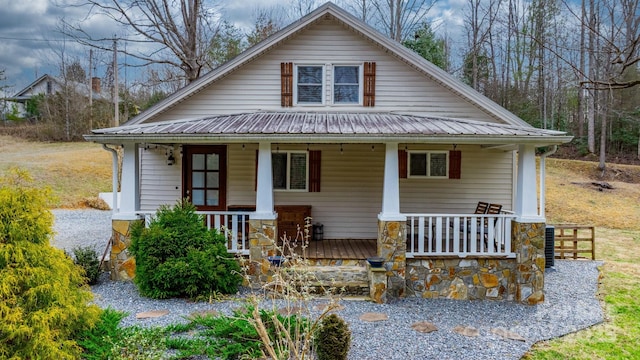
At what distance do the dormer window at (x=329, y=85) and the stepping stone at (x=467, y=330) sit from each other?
5.62 m

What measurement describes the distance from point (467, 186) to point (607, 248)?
20.2 feet

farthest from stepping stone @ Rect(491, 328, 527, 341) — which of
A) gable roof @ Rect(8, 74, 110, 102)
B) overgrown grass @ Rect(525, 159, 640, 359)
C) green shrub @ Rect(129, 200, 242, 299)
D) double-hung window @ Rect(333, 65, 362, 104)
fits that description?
gable roof @ Rect(8, 74, 110, 102)

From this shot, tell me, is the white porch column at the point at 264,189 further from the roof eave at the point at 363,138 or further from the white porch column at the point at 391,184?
the white porch column at the point at 391,184

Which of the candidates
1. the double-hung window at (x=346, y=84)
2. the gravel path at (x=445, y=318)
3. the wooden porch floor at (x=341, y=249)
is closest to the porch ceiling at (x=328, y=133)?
the double-hung window at (x=346, y=84)

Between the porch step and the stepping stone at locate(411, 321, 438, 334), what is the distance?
135 cm

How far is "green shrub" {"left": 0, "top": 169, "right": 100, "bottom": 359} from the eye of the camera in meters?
3.79

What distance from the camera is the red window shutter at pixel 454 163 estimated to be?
31.9ft

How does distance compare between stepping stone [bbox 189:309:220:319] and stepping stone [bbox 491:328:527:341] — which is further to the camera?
stepping stone [bbox 189:309:220:319]

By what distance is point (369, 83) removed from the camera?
9.73m

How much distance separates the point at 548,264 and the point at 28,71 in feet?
155

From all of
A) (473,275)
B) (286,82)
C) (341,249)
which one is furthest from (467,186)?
(286,82)

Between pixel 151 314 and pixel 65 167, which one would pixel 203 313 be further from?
pixel 65 167

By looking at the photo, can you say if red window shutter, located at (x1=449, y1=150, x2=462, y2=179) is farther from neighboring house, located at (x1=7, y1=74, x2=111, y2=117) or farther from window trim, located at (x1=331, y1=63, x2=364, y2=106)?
neighboring house, located at (x1=7, y1=74, x2=111, y2=117)

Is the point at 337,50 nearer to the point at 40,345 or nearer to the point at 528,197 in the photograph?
the point at 528,197
